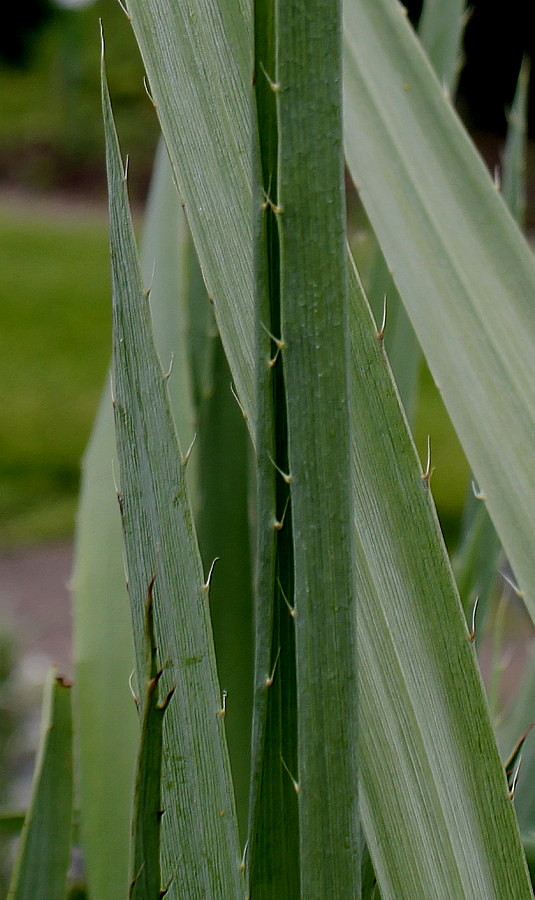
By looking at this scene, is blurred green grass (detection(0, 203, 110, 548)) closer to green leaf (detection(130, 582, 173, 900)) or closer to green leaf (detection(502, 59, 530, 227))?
green leaf (detection(502, 59, 530, 227))

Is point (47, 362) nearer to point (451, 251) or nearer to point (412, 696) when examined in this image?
point (451, 251)

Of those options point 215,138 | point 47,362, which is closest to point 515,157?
point 215,138

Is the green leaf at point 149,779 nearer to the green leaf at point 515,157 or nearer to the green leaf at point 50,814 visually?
the green leaf at point 50,814

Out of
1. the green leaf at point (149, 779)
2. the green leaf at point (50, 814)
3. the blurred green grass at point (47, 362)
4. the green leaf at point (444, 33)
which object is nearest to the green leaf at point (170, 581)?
the green leaf at point (149, 779)

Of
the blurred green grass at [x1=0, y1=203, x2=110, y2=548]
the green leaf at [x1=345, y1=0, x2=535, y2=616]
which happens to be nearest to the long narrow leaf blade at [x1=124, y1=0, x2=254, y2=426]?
the green leaf at [x1=345, y1=0, x2=535, y2=616]

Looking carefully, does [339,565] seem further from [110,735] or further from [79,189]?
[79,189]

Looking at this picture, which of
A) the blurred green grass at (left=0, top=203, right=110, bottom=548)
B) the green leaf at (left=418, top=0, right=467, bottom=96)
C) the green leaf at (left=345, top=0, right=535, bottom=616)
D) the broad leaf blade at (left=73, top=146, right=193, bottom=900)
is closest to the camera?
the green leaf at (left=345, top=0, right=535, bottom=616)
